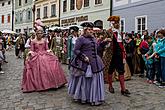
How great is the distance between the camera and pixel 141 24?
18297 millimetres

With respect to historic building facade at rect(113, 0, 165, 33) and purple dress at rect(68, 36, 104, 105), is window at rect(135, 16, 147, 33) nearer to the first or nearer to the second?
historic building facade at rect(113, 0, 165, 33)

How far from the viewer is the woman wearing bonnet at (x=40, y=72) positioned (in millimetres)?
7738

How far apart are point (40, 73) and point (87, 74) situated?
1966 millimetres

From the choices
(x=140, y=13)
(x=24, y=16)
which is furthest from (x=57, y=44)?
(x=24, y=16)

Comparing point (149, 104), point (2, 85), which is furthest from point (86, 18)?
point (149, 104)

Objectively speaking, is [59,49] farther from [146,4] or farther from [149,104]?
[149,104]

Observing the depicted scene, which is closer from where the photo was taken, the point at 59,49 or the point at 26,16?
the point at 59,49

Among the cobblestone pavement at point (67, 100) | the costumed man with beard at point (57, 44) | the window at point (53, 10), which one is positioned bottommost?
the cobblestone pavement at point (67, 100)

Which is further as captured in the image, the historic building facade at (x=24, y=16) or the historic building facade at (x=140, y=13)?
the historic building facade at (x=24, y=16)

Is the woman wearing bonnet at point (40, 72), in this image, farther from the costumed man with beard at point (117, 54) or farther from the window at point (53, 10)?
the window at point (53, 10)

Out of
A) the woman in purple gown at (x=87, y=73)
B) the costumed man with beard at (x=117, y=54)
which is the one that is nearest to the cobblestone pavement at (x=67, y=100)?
the woman in purple gown at (x=87, y=73)

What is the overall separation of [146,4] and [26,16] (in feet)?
88.9

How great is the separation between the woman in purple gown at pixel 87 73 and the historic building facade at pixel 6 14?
44742 millimetres

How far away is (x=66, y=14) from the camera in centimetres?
2967
